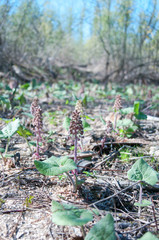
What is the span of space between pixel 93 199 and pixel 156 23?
510 inches

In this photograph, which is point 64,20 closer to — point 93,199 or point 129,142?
point 129,142

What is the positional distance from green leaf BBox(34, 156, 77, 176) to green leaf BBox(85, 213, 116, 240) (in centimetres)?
35

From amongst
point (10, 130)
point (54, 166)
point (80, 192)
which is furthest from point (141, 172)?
point (10, 130)

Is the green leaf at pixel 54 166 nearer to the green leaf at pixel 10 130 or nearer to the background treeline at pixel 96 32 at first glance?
the green leaf at pixel 10 130

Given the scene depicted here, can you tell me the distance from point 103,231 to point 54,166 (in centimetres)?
51

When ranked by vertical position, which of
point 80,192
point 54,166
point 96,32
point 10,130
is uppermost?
point 96,32

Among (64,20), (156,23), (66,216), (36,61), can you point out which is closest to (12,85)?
(66,216)

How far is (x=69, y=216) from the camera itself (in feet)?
3.36

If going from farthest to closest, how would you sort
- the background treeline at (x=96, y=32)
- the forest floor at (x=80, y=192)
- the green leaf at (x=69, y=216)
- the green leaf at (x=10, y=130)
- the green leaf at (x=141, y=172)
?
the background treeline at (x=96, y=32) → the green leaf at (x=10, y=130) → the green leaf at (x=141, y=172) → the forest floor at (x=80, y=192) → the green leaf at (x=69, y=216)

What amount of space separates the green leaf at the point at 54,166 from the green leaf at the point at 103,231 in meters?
0.35

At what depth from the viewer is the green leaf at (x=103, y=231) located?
100 cm

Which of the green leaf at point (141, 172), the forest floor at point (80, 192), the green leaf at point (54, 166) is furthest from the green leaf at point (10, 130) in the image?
the green leaf at point (141, 172)

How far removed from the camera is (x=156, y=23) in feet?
39.5

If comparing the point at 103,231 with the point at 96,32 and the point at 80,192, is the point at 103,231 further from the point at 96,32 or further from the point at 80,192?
the point at 96,32
